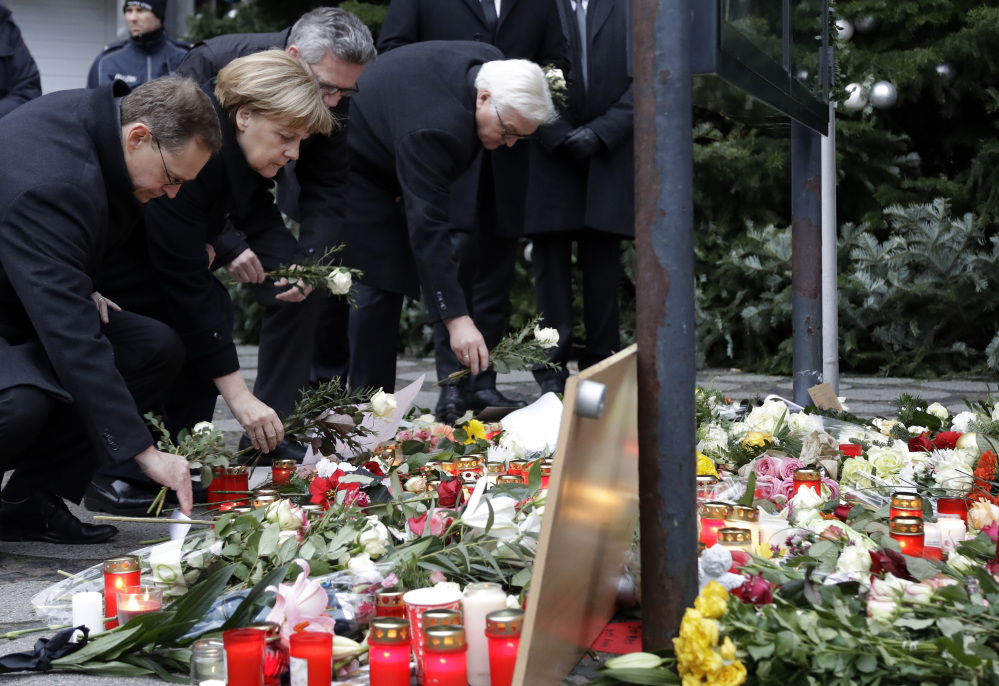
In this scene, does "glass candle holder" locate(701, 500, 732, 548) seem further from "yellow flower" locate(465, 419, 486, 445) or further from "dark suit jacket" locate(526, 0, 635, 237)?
"dark suit jacket" locate(526, 0, 635, 237)

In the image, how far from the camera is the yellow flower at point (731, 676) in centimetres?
139

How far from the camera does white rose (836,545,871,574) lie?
170 centimetres

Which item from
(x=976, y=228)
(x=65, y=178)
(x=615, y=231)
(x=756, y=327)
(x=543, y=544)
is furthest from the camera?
(x=756, y=327)

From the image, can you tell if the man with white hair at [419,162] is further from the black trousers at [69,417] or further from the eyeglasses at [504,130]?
the black trousers at [69,417]

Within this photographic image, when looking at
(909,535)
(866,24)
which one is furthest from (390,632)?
(866,24)

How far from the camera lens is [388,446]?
9.05ft

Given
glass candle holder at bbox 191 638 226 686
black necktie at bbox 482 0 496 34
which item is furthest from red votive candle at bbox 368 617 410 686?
black necktie at bbox 482 0 496 34

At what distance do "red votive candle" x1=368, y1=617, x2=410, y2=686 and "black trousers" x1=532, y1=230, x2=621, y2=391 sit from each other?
269 cm

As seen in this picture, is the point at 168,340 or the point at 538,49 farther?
the point at 538,49

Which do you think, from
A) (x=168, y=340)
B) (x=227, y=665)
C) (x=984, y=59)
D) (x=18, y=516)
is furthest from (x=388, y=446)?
(x=984, y=59)

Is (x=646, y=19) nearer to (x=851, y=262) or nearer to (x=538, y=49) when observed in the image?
(x=538, y=49)

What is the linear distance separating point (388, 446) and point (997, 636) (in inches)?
63.2

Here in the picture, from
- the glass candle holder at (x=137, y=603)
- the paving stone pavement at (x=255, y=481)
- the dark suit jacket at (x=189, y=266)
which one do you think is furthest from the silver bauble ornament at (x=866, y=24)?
the glass candle holder at (x=137, y=603)

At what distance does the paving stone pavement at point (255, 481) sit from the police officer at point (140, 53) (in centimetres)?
151
